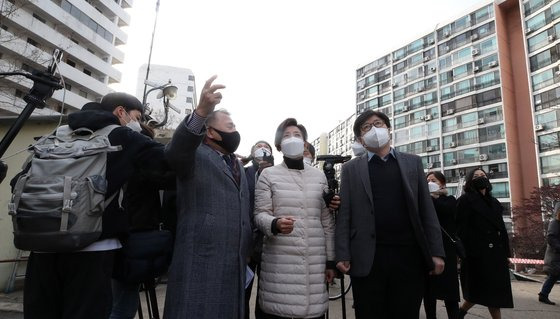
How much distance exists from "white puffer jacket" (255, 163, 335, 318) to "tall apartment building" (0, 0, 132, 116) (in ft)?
98.6

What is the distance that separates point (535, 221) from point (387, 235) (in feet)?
101

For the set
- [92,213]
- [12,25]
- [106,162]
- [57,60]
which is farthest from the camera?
[12,25]

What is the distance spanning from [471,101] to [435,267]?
4798cm

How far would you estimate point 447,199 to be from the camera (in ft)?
13.8

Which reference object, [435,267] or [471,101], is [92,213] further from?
[471,101]

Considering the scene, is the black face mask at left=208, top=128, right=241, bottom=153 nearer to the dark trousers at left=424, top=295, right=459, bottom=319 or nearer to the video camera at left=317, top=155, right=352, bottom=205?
the video camera at left=317, top=155, right=352, bottom=205

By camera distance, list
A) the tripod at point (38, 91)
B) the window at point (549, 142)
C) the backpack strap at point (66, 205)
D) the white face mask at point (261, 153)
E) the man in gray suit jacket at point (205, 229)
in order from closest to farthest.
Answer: the backpack strap at point (66, 205), the man in gray suit jacket at point (205, 229), the tripod at point (38, 91), the white face mask at point (261, 153), the window at point (549, 142)

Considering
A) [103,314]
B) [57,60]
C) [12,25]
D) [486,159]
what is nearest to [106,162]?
[103,314]

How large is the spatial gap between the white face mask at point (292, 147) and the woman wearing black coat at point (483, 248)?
269 cm

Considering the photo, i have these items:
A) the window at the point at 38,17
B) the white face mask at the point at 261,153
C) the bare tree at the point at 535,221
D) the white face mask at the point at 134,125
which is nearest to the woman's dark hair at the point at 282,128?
the white face mask at the point at 261,153

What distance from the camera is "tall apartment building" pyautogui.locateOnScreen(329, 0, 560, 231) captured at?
3500 centimetres

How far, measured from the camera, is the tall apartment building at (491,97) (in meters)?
35.0

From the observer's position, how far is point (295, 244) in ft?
8.23

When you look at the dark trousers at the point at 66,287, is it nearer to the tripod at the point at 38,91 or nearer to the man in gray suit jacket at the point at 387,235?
the tripod at the point at 38,91
